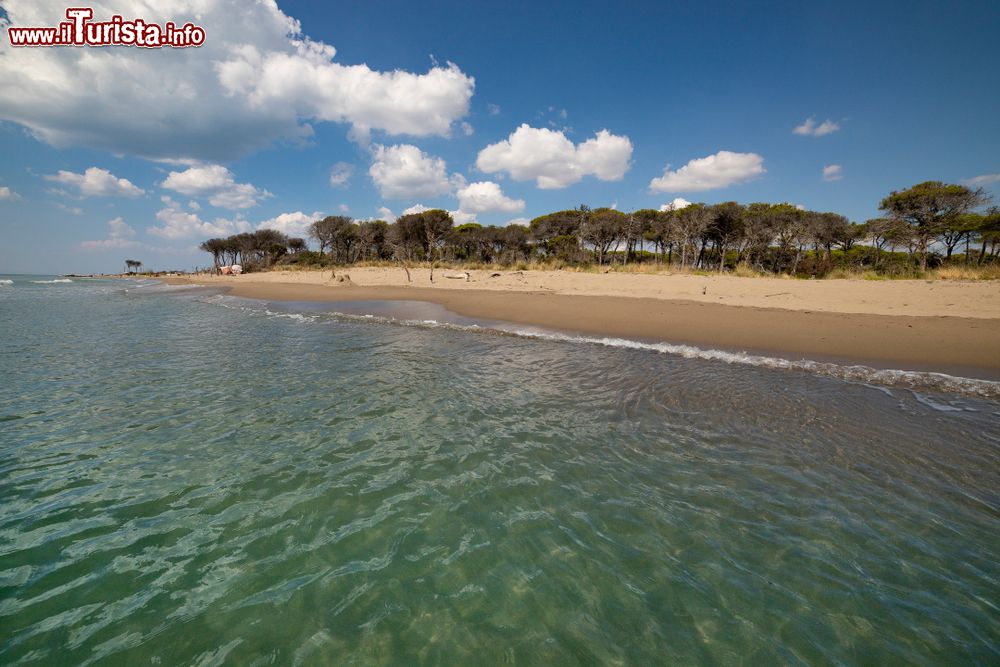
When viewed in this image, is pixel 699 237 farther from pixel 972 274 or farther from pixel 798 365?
pixel 798 365

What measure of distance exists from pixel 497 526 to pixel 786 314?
13651 millimetres

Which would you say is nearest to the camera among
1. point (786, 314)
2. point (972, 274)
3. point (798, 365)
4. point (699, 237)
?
point (798, 365)

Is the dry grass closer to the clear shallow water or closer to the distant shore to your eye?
the distant shore

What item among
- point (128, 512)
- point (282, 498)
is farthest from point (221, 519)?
point (128, 512)

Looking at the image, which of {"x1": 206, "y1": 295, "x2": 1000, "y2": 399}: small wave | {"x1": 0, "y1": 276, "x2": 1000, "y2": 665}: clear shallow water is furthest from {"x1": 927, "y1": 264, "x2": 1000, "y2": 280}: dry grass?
{"x1": 0, "y1": 276, "x2": 1000, "y2": 665}: clear shallow water

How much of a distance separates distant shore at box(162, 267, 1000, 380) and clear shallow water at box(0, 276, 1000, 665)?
318cm

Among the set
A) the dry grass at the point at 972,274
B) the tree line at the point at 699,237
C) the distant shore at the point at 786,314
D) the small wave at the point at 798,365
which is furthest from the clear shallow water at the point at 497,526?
the tree line at the point at 699,237

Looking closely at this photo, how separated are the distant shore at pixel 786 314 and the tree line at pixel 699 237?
1408 centimetres

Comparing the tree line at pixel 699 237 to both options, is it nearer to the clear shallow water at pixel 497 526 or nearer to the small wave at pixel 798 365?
the small wave at pixel 798 365

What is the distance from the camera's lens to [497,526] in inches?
127

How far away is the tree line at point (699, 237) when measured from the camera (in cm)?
3073

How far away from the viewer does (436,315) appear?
16141 mm

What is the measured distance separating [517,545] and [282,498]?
7.09 ft

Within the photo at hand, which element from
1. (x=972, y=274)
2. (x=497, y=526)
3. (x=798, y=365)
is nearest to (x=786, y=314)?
(x=798, y=365)
